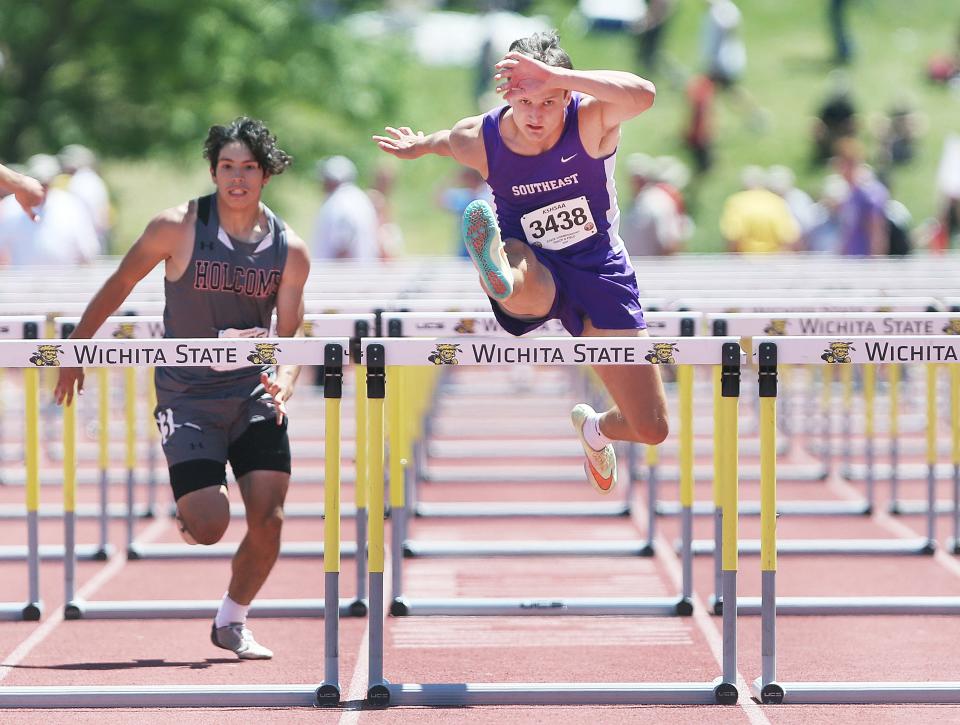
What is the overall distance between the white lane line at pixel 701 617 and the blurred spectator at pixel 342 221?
5.49 m

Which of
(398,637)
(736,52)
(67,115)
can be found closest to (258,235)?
(398,637)

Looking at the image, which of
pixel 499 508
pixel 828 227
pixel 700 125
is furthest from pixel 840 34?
pixel 499 508

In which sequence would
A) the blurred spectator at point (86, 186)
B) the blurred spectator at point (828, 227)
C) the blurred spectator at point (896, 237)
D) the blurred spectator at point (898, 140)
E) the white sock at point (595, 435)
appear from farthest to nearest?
the blurred spectator at point (898, 140)
the blurred spectator at point (828, 227)
the blurred spectator at point (896, 237)
the blurred spectator at point (86, 186)
the white sock at point (595, 435)

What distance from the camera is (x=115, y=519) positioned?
11.0 meters

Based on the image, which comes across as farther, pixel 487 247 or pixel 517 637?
pixel 517 637

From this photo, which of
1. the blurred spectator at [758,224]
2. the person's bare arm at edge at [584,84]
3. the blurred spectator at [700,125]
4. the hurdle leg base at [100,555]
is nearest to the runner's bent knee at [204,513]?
the person's bare arm at edge at [584,84]

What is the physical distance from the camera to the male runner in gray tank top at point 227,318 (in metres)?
6.70

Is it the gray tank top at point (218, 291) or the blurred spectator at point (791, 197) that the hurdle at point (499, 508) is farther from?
the blurred spectator at point (791, 197)

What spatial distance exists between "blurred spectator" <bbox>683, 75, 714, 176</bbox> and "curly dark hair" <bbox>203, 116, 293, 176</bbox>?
26.1 meters

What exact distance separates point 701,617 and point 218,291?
2683mm

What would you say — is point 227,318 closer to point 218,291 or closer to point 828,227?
point 218,291

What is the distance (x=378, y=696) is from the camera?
6.17 meters

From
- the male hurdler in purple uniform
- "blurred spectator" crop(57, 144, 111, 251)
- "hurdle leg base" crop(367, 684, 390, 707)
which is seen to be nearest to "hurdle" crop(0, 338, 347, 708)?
"hurdle leg base" crop(367, 684, 390, 707)

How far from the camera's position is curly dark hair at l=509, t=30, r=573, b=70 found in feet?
21.0
